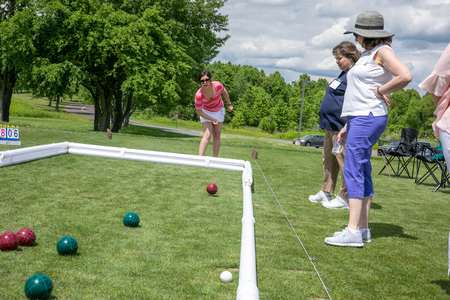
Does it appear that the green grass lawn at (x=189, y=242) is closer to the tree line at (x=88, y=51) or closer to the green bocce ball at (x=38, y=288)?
the green bocce ball at (x=38, y=288)

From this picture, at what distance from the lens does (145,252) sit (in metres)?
2.83

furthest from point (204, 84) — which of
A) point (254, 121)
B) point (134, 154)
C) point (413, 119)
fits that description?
point (413, 119)

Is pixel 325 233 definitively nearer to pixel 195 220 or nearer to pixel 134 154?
pixel 195 220

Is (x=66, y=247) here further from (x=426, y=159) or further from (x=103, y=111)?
(x=103, y=111)

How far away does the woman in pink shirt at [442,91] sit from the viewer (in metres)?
2.41

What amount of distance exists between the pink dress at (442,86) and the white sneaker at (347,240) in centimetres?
127

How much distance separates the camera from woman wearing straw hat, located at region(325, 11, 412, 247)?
339 cm

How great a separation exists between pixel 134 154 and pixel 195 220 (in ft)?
13.6

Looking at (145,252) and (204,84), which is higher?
(204,84)

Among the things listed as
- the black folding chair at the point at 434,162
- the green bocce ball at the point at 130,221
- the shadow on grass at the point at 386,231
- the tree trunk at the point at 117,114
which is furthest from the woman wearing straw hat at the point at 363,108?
the tree trunk at the point at 117,114

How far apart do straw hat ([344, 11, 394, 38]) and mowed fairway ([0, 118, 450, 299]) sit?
2.04 meters

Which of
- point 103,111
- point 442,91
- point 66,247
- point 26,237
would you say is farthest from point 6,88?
point 442,91

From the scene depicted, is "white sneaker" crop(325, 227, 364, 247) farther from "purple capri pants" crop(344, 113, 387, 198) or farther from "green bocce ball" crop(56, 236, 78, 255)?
"green bocce ball" crop(56, 236, 78, 255)

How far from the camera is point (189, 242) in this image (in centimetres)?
312
